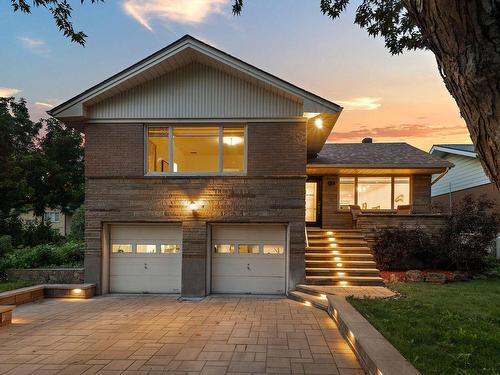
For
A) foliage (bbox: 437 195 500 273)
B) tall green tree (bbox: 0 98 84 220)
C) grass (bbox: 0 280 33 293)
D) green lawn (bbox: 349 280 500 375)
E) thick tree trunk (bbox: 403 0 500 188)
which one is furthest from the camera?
tall green tree (bbox: 0 98 84 220)

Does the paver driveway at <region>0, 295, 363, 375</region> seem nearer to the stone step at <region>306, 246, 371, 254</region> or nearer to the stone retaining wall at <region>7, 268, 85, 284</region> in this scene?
the stone retaining wall at <region>7, 268, 85, 284</region>

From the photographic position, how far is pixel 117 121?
33.7 ft

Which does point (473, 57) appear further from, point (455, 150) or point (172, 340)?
point (455, 150)

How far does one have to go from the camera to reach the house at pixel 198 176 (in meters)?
9.93

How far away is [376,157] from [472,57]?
14185 mm

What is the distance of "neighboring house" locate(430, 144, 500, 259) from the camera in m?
19.7

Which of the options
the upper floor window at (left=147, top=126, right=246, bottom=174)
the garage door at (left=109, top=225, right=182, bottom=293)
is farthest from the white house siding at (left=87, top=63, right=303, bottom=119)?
the garage door at (left=109, top=225, right=182, bottom=293)

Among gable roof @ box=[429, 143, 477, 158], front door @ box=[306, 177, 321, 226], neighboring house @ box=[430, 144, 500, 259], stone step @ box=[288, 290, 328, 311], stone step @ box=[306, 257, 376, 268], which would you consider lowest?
stone step @ box=[288, 290, 328, 311]

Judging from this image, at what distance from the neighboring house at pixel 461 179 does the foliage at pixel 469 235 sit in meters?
8.36

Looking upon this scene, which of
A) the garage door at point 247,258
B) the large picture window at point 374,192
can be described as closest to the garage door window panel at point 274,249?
the garage door at point 247,258

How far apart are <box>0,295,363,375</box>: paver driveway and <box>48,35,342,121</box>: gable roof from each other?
5338 mm

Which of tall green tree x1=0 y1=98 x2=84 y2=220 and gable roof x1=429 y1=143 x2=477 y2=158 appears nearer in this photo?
tall green tree x1=0 y1=98 x2=84 y2=220

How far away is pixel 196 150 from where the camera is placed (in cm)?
1044

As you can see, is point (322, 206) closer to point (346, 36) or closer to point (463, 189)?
point (346, 36)
